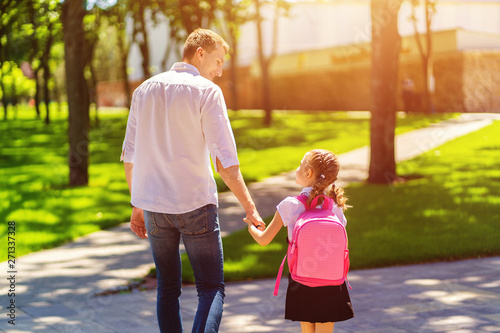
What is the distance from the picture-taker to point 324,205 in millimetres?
3738

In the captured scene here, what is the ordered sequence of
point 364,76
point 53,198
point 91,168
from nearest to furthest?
point 53,198, point 91,168, point 364,76

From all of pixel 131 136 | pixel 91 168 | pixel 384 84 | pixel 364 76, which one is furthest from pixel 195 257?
pixel 364 76

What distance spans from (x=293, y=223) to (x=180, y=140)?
77cm

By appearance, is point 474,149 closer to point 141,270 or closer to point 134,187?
point 141,270

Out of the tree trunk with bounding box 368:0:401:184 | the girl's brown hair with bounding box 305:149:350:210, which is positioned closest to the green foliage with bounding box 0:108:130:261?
the tree trunk with bounding box 368:0:401:184

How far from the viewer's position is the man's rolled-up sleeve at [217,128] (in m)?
3.64

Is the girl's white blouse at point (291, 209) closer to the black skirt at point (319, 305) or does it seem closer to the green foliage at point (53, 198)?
the black skirt at point (319, 305)

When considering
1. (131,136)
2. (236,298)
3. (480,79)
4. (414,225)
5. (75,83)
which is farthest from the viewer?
(480,79)

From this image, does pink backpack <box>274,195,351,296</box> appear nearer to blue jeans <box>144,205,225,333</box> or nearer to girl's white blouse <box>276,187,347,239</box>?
girl's white blouse <box>276,187,347,239</box>

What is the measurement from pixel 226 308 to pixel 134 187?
2.21 m

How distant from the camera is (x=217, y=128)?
3.64 meters

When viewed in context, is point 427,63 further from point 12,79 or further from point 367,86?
point 12,79

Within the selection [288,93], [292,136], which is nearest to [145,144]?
[292,136]

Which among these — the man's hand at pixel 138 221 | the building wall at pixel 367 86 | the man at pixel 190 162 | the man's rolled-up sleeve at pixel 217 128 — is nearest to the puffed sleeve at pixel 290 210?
the man at pixel 190 162
